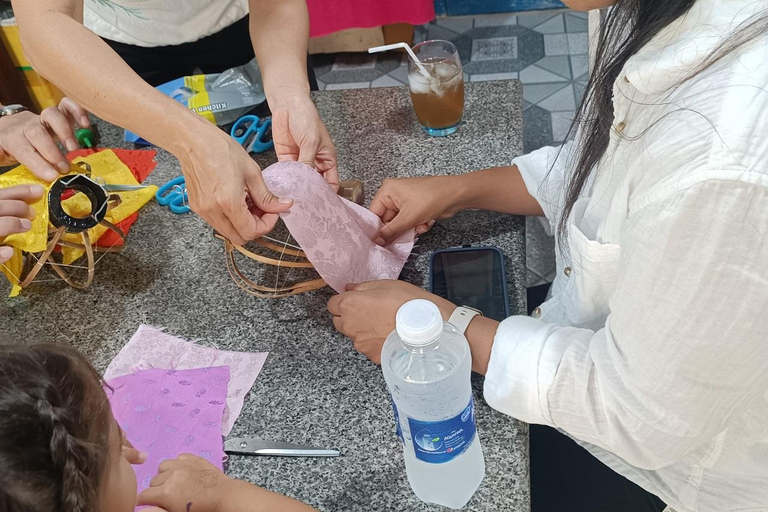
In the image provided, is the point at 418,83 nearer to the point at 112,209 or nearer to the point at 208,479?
the point at 112,209

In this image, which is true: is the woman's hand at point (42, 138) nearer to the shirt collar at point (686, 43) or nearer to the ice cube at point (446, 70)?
the ice cube at point (446, 70)

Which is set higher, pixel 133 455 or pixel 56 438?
pixel 56 438

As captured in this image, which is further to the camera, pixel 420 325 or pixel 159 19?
pixel 159 19

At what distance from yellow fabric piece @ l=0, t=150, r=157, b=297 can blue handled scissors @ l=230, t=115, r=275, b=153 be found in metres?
0.19

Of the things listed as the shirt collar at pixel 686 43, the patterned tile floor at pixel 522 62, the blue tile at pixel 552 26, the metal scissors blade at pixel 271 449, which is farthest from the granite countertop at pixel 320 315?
the blue tile at pixel 552 26

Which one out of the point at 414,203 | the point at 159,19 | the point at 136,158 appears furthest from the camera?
the point at 159,19

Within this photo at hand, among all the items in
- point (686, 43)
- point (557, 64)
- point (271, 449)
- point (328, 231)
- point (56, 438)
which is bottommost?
point (557, 64)

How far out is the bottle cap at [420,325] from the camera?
569 mm

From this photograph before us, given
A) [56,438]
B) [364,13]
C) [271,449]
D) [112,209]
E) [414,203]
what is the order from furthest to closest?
[364,13] < [112,209] < [414,203] < [271,449] < [56,438]

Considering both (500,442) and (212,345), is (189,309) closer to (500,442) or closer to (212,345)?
(212,345)

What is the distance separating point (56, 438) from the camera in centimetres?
49

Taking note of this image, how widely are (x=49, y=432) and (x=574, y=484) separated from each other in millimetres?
676

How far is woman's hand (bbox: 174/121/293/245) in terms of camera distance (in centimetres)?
81

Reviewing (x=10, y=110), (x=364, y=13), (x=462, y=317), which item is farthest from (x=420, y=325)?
(x=364, y=13)
